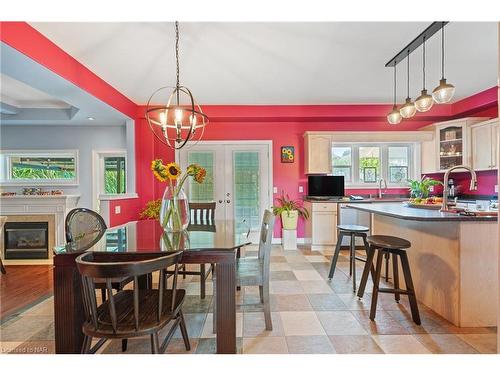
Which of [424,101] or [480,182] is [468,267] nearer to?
[424,101]

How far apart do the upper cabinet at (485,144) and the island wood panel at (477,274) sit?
2.63 m

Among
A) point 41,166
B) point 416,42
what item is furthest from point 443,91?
point 41,166

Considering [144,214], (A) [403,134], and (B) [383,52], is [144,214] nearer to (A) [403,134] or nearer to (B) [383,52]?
(B) [383,52]

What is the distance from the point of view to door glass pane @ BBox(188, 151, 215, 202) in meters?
4.88

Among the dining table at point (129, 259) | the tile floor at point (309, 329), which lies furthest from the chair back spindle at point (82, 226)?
the tile floor at point (309, 329)

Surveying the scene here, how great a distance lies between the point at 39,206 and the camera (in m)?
4.15

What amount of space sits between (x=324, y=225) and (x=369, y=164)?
5.63 feet

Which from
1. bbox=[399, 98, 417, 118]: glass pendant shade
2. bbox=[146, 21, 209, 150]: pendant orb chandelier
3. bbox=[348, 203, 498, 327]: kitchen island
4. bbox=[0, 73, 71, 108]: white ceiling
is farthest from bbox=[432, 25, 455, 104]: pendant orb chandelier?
bbox=[0, 73, 71, 108]: white ceiling

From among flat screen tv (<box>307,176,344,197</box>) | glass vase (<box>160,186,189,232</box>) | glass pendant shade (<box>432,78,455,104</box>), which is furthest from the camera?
flat screen tv (<box>307,176,344,197</box>)

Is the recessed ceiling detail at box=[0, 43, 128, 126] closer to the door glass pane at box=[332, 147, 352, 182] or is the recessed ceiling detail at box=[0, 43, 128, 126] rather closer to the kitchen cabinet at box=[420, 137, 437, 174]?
the door glass pane at box=[332, 147, 352, 182]

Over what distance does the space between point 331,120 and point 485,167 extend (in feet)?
8.28

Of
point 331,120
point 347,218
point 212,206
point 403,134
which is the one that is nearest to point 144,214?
point 212,206

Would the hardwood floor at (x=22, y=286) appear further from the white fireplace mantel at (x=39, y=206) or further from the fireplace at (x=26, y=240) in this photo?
the white fireplace mantel at (x=39, y=206)
